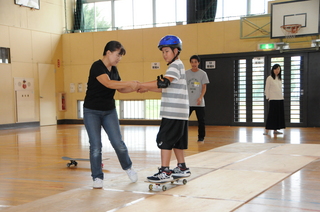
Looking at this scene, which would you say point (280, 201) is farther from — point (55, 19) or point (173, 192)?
point (55, 19)

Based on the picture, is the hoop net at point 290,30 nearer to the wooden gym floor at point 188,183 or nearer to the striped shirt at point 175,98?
the wooden gym floor at point 188,183

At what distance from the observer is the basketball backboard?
9852 millimetres

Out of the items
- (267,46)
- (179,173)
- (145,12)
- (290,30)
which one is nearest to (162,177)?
(179,173)

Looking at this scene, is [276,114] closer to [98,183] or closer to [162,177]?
[162,177]

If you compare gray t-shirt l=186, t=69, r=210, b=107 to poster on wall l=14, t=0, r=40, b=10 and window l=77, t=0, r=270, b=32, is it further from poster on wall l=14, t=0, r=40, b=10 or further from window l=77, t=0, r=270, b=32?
poster on wall l=14, t=0, r=40, b=10

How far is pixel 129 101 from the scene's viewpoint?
12.9m


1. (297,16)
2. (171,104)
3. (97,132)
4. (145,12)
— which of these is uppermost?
(145,12)

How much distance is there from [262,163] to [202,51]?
299 inches

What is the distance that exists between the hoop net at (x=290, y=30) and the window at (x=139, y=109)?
455cm

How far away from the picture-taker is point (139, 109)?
1280 centimetres

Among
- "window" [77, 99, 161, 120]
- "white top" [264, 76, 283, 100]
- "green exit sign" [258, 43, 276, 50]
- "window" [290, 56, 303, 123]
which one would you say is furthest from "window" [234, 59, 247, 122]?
"white top" [264, 76, 283, 100]

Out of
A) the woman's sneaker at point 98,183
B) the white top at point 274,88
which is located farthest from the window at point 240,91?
the woman's sneaker at point 98,183

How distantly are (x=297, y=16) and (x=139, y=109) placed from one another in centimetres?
585

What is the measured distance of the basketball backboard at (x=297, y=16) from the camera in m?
9.85
